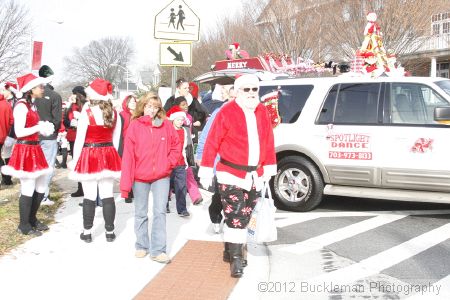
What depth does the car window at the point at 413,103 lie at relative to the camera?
6945 mm

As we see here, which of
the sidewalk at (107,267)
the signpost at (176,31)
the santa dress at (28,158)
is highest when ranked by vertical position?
the signpost at (176,31)

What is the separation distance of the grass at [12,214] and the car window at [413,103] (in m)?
4.77

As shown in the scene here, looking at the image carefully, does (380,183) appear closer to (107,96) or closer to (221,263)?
(221,263)

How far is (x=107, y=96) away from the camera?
229 inches

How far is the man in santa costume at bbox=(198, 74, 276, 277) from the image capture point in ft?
15.9

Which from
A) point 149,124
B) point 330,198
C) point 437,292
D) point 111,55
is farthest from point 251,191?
point 111,55

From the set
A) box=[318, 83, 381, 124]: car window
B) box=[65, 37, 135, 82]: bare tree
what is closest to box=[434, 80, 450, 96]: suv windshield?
box=[318, 83, 381, 124]: car window

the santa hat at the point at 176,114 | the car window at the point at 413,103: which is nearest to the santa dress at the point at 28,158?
the santa hat at the point at 176,114

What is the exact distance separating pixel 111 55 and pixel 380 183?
82.0 metres

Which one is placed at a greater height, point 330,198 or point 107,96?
point 107,96

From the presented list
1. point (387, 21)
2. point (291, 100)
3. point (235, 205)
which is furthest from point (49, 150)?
point (387, 21)

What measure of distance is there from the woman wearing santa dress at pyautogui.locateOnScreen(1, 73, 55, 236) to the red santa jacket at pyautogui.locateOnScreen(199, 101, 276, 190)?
2.22 m

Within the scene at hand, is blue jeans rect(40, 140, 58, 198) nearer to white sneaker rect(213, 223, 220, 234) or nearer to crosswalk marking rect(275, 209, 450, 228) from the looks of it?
white sneaker rect(213, 223, 220, 234)

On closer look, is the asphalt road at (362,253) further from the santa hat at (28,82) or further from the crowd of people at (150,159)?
the santa hat at (28,82)
